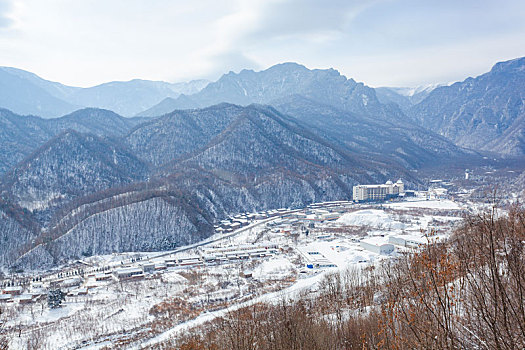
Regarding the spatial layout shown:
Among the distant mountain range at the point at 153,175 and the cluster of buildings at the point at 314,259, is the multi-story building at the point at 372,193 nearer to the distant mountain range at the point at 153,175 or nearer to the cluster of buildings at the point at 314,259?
the distant mountain range at the point at 153,175

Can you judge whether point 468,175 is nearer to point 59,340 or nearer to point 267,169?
point 267,169

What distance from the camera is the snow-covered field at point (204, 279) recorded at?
A: 121 feet

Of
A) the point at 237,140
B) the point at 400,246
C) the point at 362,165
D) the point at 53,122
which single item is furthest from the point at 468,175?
the point at 53,122

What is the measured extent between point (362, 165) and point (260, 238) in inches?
3372

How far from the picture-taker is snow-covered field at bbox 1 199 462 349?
36.9m

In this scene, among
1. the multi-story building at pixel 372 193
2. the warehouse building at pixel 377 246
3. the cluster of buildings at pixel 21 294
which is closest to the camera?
the cluster of buildings at pixel 21 294

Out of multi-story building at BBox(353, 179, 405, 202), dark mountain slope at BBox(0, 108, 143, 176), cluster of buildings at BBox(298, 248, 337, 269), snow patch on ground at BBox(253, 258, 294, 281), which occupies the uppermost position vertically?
dark mountain slope at BBox(0, 108, 143, 176)

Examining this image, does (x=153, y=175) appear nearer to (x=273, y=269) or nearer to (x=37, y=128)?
(x=37, y=128)

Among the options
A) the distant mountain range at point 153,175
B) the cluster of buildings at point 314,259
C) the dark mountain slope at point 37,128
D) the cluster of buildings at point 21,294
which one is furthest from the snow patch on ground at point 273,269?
the dark mountain slope at point 37,128

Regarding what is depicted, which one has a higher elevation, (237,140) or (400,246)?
(237,140)

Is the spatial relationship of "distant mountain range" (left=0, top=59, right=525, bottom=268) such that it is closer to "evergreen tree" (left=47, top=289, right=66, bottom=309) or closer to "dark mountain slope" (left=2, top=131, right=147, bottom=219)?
"dark mountain slope" (left=2, top=131, right=147, bottom=219)

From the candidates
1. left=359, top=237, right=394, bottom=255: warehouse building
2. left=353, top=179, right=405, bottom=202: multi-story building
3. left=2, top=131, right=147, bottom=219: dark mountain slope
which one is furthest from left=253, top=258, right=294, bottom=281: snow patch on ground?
left=2, top=131, right=147, bottom=219: dark mountain slope

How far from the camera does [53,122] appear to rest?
552ft

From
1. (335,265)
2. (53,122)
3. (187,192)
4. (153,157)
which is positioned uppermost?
(53,122)
